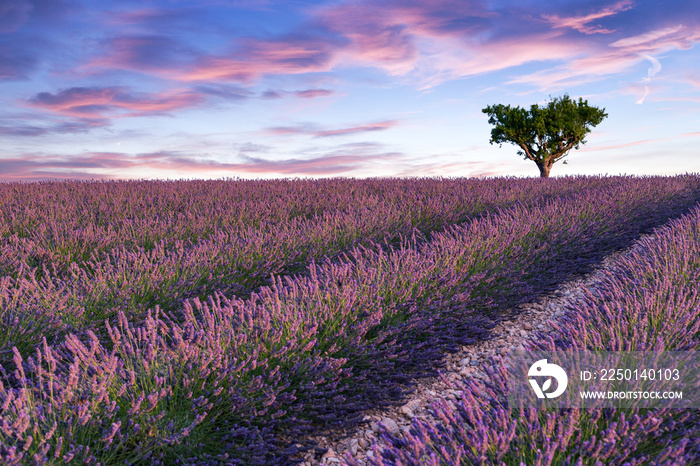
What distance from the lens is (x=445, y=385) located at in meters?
3.04

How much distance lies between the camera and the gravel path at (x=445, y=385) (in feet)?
7.72

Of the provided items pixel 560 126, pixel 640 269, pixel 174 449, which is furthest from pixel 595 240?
pixel 560 126

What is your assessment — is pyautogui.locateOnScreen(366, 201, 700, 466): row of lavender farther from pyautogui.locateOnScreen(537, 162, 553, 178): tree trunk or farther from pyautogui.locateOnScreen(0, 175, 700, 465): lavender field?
pyautogui.locateOnScreen(537, 162, 553, 178): tree trunk

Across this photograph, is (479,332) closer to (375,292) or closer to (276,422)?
(375,292)

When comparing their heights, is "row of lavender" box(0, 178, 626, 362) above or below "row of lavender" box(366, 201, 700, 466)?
above

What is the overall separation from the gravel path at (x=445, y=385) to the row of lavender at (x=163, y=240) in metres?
1.81

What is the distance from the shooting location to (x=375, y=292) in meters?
3.04

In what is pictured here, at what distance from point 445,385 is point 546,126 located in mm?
24868

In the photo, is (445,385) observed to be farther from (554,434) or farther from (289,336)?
(554,434)

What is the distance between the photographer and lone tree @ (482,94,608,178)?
2408 cm

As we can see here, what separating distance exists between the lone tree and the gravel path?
21.7 meters

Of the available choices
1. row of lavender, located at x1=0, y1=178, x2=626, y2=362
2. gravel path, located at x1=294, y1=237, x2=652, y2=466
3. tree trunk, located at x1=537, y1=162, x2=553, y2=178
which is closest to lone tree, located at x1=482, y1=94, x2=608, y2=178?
tree trunk, located at x1=537, y1=162, x2=553, y2=178

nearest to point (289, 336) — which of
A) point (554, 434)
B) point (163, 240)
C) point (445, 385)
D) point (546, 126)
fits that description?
point (445, 385)

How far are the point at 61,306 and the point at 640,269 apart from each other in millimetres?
4633
